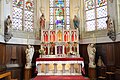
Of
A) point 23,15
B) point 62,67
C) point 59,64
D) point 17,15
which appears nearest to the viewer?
point 62,67

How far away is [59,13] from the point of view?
13.9 metres

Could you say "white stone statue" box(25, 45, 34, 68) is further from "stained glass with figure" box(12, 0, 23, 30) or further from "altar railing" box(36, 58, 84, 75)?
"stained glass with figure" box(12, 0, 23, 30)

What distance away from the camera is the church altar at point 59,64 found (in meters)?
10.7

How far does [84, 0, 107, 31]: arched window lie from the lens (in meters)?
12.1

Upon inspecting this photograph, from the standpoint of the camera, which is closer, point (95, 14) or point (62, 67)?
point (62, 67)

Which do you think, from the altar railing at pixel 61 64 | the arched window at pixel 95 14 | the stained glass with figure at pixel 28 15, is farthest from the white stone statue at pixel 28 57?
the arched window at pixel 95 14

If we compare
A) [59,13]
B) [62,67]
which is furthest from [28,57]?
[59,13]

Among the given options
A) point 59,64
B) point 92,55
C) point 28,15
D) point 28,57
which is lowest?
point 59,64

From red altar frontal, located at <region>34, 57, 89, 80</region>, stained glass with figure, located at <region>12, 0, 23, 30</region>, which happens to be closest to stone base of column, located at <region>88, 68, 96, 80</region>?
red altar frontal, located at <region>34, 57, 89, 80</region>

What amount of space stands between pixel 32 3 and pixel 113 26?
6.30 metres

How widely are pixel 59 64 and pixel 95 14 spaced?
4517mm

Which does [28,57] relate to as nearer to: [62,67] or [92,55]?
[62,67]

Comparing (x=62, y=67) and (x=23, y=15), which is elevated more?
(x=23, y=15)

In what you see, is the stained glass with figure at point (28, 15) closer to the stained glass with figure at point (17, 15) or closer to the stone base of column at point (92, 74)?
the stained glass with figure at point (17, 15)
